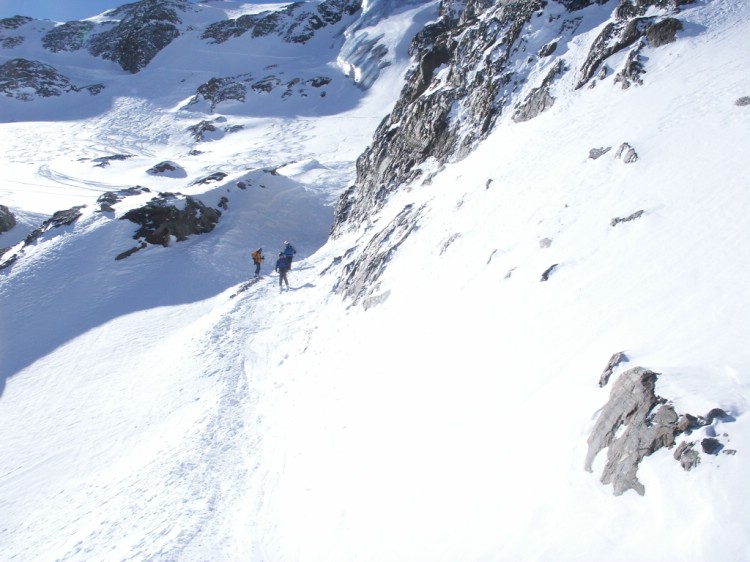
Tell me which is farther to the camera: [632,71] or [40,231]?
[40,231]

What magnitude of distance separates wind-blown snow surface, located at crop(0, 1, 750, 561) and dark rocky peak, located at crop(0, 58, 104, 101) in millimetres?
77667

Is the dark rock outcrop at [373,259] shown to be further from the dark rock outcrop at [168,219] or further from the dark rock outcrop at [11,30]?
the dark rock outcrop at [11,30]

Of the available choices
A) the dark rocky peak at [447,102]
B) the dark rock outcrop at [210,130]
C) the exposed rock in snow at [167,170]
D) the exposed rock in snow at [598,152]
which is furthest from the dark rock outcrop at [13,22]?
the exposed rock in snow at [598,152]

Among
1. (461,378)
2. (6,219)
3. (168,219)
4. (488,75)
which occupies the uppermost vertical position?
(488,75)

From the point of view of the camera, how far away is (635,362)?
5.42 m

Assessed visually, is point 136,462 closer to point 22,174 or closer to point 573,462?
point 573,462

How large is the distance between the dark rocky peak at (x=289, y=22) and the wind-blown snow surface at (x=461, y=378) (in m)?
86.3

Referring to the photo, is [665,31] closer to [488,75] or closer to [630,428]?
[488,75]

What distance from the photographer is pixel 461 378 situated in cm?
782

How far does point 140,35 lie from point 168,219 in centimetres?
8619

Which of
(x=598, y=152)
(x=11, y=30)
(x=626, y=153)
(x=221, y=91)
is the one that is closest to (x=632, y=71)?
(x=598, y=152)

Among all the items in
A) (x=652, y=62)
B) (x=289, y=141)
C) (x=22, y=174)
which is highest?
(x=652, y=62)

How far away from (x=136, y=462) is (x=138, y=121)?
71.7 meters

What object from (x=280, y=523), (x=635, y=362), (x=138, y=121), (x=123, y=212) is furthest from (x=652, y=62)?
(x=138, y=121)
